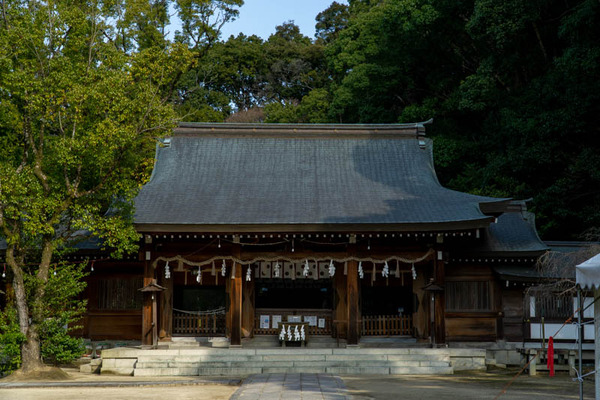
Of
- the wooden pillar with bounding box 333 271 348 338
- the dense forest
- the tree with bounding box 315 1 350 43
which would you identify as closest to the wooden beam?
the wooden pillar with bounding box 333 271 348 338

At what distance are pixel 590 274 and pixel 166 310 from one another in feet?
41.3

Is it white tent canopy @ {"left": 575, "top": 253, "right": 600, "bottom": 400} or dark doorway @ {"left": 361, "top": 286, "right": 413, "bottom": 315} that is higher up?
white tent canopy @ {"left": 575, "top": 253, "right": 600, "bottom": 400}

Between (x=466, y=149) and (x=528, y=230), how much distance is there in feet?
37.9

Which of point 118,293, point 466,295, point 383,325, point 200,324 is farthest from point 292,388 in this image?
point 118,293

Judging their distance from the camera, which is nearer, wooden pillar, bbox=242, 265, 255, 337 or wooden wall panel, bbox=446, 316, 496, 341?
wooden wall panel, bbox=446, 316, 496, 341

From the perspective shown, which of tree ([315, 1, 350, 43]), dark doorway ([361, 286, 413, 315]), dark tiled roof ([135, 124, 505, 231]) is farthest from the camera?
tree ([315, 1, 350, 43])

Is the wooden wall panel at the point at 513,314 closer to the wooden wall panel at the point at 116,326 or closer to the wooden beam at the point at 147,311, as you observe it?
the wooden beam at the point at 147,311

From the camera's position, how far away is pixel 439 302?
680 inches

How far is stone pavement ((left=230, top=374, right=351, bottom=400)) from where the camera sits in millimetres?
11023

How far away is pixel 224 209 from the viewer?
1797 cm

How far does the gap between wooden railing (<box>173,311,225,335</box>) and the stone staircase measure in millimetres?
2206

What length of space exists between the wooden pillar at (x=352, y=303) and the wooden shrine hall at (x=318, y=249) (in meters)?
0.03

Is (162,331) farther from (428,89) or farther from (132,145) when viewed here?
(428,89)

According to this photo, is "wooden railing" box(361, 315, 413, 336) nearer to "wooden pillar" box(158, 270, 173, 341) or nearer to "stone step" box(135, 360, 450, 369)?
"stone step" box(135, 360, 450, 369)
